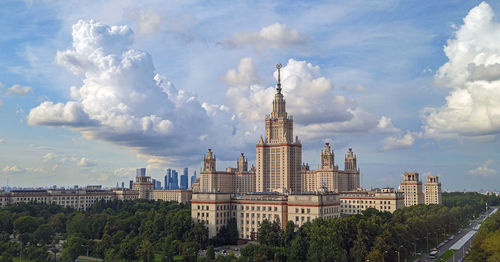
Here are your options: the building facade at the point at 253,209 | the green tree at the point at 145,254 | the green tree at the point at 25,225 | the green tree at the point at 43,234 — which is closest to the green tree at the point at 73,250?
the green tree at the point at 43,234

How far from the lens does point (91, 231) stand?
554ft

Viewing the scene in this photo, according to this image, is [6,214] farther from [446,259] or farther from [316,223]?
[446,259]

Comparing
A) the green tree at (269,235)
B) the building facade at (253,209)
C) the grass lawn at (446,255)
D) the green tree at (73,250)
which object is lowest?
the grass lawn at (446,255)

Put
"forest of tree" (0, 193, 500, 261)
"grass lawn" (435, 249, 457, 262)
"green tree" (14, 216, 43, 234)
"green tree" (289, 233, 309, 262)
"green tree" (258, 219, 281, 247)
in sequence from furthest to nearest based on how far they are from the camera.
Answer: "green tree" (14, 216, 43, 234)
"green tree" (258, 219, 281, 247)
"grass lawn" (435, 249, 457, 262)
"forest of tree" (0, 193, 500, 261)
"green tree" (289, 233, 309, 262)

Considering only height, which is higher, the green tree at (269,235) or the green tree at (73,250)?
the green tree at (269,235)

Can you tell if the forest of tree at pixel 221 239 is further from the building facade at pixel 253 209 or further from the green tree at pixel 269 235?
the building facade at pixel 253 209

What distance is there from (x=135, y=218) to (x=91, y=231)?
16605 mm

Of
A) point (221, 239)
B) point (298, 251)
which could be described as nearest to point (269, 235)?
point (298, 251)

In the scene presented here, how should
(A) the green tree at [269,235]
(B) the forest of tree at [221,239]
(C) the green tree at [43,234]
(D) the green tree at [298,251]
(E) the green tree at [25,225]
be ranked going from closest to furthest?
(D) the green tree at [298,251] < (B) the forest of tree at [221,239] < (A) the green tree at [269,235] < (C) the green tree at [43,234] < (E) the green tree at [25,225]

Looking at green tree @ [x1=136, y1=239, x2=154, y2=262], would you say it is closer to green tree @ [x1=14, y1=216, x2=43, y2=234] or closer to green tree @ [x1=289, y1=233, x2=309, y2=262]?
green tree @ [x1=289, y1=233, x2=309, y2=262]

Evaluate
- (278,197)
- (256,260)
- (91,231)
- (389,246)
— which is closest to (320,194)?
(278,197)

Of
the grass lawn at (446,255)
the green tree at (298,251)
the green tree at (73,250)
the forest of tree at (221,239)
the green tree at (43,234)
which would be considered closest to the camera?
the green tree at (298,251)

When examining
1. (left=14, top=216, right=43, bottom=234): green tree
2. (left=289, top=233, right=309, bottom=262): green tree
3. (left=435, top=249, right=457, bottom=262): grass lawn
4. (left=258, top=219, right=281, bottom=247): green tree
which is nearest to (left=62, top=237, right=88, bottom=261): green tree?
(left=14, top=216, right=43, bottom=234): green tree

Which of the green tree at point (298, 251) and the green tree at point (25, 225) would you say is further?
the green tree at point (25, 225)
